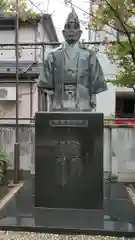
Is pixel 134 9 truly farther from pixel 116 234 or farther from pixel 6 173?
pixel 6 173

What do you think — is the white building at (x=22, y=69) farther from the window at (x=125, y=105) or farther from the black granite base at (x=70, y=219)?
the window at (x=125, y=105)

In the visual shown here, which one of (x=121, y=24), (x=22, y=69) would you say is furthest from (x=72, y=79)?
(x=22, y=69)

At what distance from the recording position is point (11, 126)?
7152 millimetres

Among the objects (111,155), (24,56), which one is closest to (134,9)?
(111,155)

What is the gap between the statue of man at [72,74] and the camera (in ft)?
15.1

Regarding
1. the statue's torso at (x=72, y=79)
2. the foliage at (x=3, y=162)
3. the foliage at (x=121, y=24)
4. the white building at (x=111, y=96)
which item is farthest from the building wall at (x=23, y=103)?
the statue's torso at (x=72, y=79)

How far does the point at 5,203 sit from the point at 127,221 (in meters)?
2.04

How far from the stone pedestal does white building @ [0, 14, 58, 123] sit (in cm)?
523

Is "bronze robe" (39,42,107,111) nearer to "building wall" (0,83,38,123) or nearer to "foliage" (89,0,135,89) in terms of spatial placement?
"foliage" (89,0,135,89)

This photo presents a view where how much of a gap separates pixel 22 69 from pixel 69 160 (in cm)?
637

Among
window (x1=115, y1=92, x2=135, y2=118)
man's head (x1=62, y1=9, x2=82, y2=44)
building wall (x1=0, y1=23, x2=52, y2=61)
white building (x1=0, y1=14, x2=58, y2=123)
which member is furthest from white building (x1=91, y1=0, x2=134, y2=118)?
man's head (x1=62, y1=9, x2=82, y2=44)

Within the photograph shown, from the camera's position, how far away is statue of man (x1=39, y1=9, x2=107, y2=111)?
4.61 metres

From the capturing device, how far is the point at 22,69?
996 centimetres

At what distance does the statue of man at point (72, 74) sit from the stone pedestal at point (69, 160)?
0.37 m
